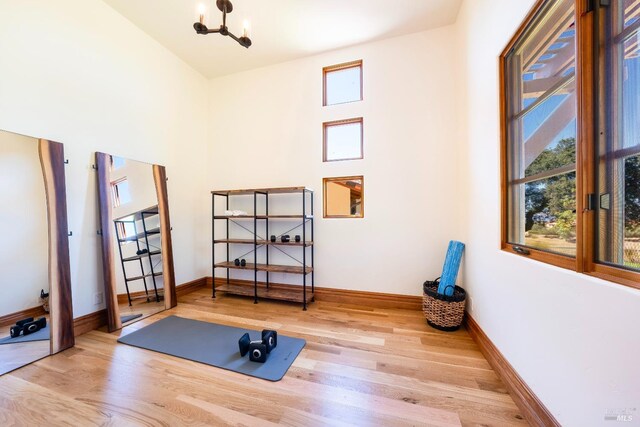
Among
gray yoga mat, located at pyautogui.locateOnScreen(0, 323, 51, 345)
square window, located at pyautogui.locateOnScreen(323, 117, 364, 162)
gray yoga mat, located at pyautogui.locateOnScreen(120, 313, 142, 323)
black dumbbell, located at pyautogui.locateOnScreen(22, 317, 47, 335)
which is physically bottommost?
gray yoga mat, located at pyautogui.locateOnScreen(120, 313, 142, 323)

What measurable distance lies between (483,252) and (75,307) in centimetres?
404

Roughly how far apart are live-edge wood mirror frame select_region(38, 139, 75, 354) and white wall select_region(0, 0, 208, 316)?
0.54ft

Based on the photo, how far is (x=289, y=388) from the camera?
5.24 feet

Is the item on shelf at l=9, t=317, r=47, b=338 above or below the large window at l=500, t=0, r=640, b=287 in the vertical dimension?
below

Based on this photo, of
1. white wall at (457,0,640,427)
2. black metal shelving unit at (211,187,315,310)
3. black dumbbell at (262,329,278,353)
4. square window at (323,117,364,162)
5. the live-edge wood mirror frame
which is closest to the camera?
white wall at (457,0,640,427)

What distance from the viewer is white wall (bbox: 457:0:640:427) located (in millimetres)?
872

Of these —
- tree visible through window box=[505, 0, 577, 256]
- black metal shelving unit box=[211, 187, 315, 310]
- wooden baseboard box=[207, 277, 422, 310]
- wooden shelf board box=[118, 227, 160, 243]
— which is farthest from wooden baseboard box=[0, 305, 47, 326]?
tree visible through window box=[505, 0, 577, 256]

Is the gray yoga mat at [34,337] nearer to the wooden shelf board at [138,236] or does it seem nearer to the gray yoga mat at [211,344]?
the gray yoga mat at [211,344]

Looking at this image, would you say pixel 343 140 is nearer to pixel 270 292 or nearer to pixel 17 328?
pixel 270 292

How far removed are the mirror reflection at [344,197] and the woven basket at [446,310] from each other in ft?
4.35

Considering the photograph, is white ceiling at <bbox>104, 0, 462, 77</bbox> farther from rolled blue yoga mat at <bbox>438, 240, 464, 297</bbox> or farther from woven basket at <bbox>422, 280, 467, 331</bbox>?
woven basket at <bbox>422, 280, 467, 331</bbox>

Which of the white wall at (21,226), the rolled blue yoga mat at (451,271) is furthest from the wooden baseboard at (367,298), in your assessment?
the white wall at (21,226)

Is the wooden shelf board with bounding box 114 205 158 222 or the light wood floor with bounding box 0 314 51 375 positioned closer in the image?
the light wood floor with bounding box 0 314 51 375

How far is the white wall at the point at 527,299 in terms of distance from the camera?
0.87 meters
